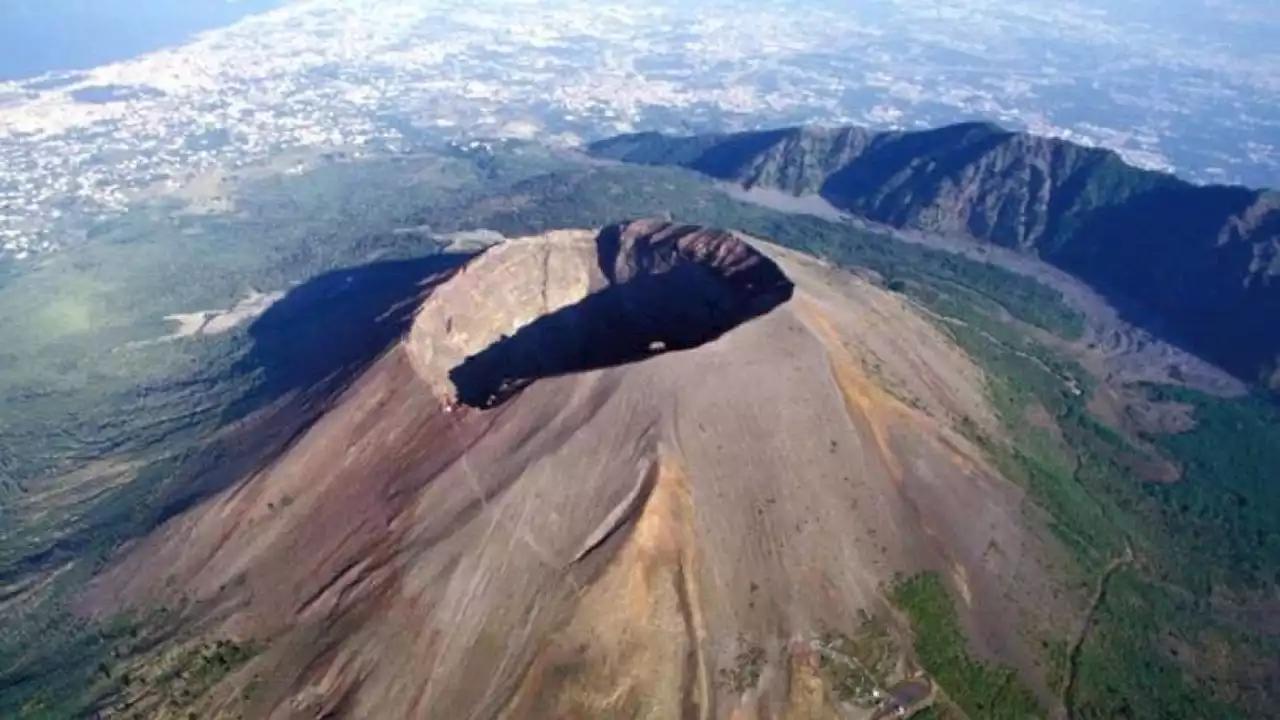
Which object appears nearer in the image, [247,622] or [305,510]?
[247,622]

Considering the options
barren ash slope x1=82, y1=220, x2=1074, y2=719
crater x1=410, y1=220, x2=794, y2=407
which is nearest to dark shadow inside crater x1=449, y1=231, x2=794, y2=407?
crater x1=410, y1=220, x2=794, y2=407

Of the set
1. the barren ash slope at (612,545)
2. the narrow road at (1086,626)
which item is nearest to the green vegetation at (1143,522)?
the narrow road at (1086,626)

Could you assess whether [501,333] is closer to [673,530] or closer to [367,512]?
[367,512]

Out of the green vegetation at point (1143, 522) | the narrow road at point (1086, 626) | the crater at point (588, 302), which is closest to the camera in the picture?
the narrow road at point (1086, 626)

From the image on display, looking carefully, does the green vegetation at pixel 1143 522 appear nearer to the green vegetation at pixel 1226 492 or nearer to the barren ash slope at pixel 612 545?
the green vegetation at pixel 1226 492

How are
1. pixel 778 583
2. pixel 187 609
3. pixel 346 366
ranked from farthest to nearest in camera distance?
pixel 346 366, pixel 187 609, pixel 778 583

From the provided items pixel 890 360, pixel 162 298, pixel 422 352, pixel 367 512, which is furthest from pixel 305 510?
pixel 162 298

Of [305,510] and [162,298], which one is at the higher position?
[305,510]
